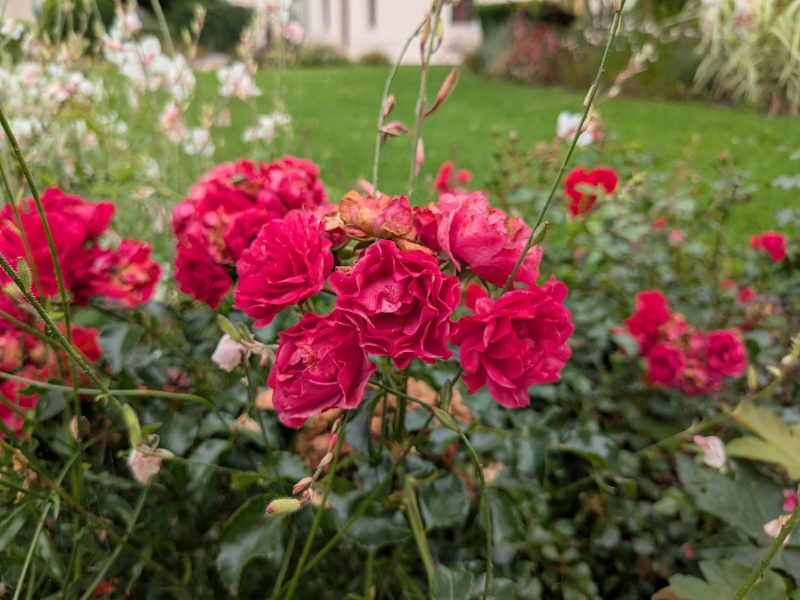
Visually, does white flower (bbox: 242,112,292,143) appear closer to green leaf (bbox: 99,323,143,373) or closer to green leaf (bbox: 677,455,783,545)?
green leaf (bbox: 99,323,143,373)

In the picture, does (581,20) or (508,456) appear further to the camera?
(581,20)

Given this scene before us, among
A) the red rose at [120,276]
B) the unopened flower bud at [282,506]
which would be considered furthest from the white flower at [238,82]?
the unopened flower bud at [282,506]

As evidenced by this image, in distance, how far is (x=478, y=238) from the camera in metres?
0.53

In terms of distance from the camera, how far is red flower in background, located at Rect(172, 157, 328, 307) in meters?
0.69

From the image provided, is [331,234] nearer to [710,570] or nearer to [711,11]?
[710,570]

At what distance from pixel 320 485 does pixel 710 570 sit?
47 centimetres

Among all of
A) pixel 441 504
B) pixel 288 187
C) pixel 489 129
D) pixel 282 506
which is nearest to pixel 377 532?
pixel 441 504

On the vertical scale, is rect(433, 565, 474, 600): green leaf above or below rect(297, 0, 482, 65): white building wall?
below

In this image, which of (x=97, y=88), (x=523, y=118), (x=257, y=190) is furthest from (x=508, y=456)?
(x=523, y=118)

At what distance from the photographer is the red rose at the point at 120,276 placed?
0.76 m

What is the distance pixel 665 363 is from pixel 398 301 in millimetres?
923

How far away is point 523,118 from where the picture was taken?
602 cm

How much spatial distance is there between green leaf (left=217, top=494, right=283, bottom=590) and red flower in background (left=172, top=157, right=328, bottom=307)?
273 mm

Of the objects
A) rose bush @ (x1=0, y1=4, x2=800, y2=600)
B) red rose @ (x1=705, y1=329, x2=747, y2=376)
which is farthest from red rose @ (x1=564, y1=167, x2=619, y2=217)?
red rose @ (x1=705, y1=329, x2=747, y2=376)
